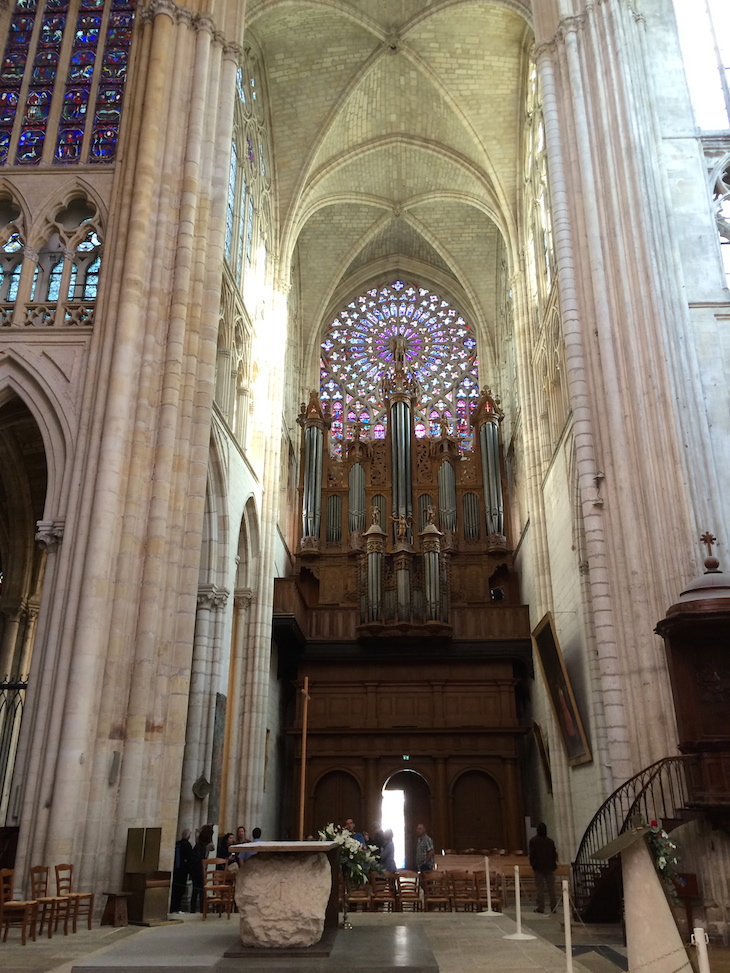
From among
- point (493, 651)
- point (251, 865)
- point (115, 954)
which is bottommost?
point (115, 954)

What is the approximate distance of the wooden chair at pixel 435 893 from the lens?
1162 cm

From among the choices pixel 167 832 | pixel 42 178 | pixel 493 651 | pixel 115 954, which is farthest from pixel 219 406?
pixel 115 954

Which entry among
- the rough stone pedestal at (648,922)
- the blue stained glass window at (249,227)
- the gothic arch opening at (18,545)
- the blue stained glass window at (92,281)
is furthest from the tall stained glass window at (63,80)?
the rough stone pedestal at (648,922)

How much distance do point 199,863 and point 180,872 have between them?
293mm

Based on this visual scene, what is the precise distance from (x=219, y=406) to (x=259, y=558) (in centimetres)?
378

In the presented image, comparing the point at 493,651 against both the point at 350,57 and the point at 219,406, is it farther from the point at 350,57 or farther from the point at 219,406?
the point at 350,57

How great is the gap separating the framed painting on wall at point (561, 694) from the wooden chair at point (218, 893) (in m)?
5.89

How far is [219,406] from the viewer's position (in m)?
15.4

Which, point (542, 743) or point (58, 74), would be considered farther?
point (542, 743)

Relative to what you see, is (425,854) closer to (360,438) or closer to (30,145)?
(360,438)

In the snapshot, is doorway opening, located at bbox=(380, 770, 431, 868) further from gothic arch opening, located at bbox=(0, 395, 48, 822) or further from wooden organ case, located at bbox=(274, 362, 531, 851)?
gothic arch opening, located at bbox=(0, 395, 48, 822)

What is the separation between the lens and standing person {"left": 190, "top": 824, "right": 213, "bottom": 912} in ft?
37.3

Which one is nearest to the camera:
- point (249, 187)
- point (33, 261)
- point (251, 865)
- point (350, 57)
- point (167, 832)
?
point (251, 865)

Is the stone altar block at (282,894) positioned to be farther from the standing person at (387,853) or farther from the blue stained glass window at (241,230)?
the blue stained glass window at (241,230)
